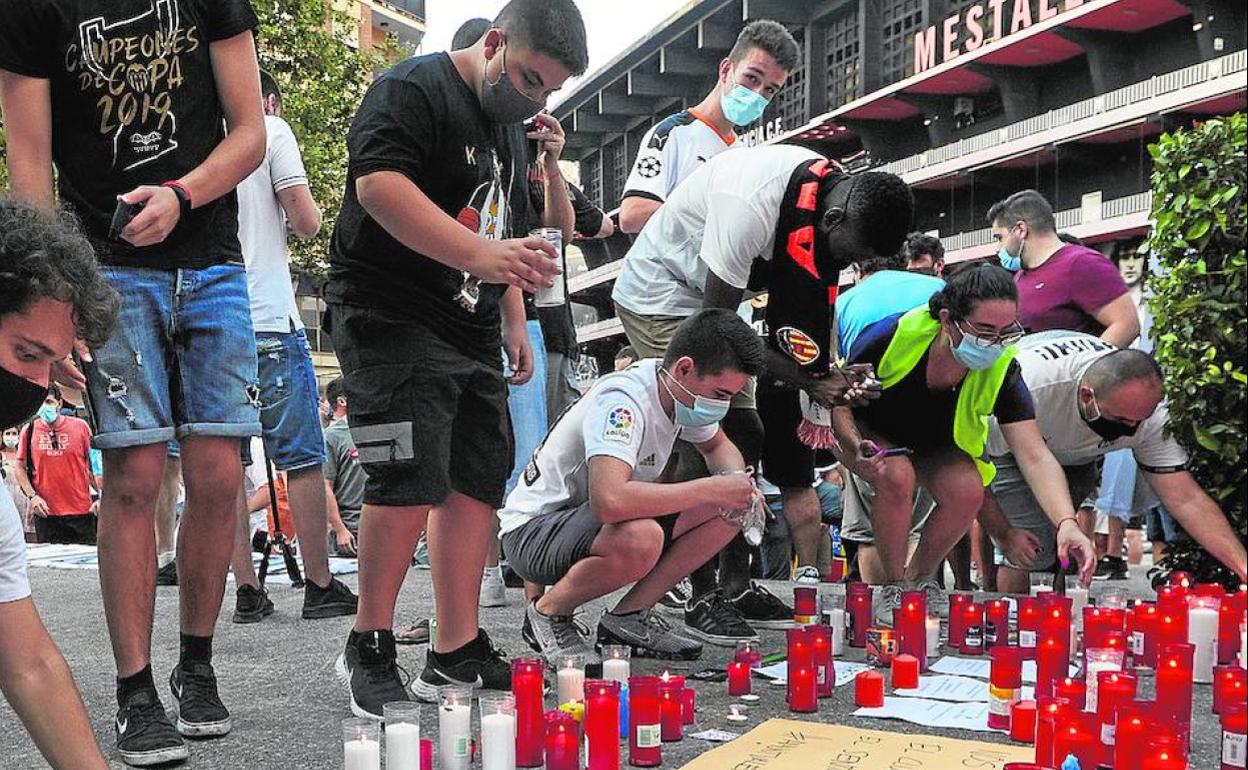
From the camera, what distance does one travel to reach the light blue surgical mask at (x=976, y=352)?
413cm

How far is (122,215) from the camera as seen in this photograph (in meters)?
2.37

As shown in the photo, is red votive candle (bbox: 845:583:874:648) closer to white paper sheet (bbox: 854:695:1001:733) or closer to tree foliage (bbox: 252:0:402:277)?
white paper sheet (bbox: 854:695:1001:733)

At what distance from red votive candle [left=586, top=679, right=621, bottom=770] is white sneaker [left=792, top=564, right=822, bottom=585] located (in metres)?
2.55

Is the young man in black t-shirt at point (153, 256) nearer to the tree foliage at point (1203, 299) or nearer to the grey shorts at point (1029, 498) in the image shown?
the tree foliage at point (1203, 299)

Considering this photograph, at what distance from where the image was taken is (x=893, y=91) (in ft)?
79.7

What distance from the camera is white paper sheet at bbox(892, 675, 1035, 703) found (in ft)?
9.91

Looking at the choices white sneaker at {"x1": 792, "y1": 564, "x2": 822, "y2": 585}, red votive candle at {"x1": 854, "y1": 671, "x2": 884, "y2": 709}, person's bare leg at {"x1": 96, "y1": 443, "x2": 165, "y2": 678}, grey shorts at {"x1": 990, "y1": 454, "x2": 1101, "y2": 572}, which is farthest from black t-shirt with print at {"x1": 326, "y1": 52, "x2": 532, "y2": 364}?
grey shorts at {"x1": 990, "y1": 454, "x2": 1101, "y2": 572}

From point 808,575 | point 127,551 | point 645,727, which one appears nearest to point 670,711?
point 645,727

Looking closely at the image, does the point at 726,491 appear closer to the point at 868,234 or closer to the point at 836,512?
the point at 868,234

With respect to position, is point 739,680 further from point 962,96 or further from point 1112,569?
point 962,96

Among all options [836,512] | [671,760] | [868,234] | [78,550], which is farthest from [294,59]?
[671,760]

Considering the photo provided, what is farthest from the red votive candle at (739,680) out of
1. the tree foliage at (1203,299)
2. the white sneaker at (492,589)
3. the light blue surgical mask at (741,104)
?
the light blue surgical mask at (741,104)

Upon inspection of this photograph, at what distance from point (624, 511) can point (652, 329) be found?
1065mm

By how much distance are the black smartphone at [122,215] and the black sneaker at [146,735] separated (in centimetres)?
93
